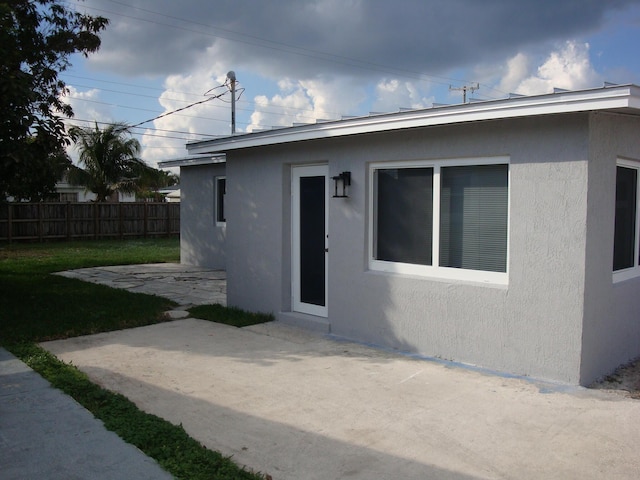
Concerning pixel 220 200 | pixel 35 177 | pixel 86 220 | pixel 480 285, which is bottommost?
pixel 480 285

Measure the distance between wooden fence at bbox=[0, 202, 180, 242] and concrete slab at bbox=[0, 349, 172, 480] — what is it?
Result: 19290 mm

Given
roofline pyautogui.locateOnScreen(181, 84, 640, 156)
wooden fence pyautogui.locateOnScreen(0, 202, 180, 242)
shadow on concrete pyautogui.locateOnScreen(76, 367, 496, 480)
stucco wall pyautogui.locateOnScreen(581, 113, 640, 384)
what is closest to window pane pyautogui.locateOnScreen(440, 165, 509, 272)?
roofline pyautogui.locateOnScreen(181, 84, 640, 156)

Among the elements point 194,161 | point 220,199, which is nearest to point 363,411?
point 220,199

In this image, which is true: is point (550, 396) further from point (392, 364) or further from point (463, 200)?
point (463, 200)

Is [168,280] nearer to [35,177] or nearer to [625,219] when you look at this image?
[35,177]

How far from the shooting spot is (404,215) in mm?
7023

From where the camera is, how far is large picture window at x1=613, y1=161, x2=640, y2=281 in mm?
6309

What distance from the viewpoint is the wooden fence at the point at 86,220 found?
23031 mm

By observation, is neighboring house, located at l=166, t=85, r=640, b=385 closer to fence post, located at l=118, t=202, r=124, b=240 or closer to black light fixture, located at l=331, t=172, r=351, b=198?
black light fixture, located at l=331, t=172, r=351, b=198

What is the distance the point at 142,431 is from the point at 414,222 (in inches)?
152

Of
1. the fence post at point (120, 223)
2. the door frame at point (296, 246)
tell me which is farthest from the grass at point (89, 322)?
the fence post at point (120, 223)

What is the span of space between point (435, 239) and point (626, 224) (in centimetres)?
212

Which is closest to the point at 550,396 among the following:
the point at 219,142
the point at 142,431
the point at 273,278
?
the point at 142,431

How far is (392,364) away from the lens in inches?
250
